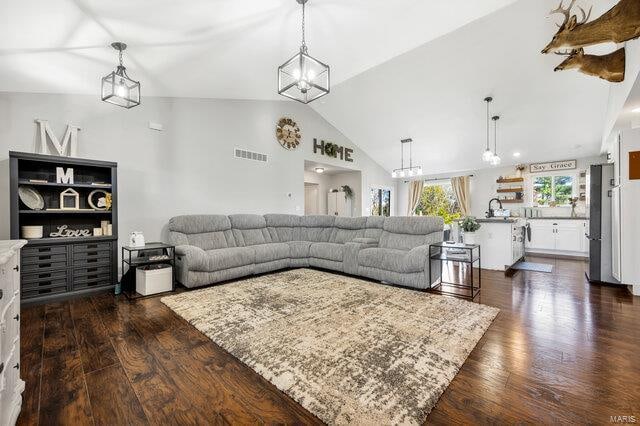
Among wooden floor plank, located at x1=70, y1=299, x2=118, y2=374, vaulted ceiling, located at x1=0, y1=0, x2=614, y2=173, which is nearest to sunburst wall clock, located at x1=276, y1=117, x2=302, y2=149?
vaulted ceiling, located at x1=0, y1=0, x2=614, y2=173

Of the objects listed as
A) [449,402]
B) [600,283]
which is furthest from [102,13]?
[600,283]

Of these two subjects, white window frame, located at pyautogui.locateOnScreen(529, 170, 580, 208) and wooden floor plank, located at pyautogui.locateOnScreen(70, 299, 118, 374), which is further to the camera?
white window frame, located at pyautogui.locateOnScreen(529, 170, 580, 208)

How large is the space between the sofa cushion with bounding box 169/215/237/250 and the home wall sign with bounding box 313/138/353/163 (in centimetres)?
311

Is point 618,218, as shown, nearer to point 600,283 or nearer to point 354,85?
point 600,283

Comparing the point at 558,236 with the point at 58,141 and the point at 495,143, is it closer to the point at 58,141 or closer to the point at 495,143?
the point at 495,143

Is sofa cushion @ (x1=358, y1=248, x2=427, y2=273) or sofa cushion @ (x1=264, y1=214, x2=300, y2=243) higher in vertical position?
sofa cushion @ (x1=264, y1=214, x2=300, y2=243)

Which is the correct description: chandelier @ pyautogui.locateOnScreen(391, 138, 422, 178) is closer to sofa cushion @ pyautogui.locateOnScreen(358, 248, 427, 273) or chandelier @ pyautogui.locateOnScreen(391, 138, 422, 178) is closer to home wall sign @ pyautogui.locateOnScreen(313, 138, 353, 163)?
home wall sign @ pyautogui.locateOnScreen(313, 138, 353, 163)

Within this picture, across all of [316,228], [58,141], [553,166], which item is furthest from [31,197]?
[553,166]

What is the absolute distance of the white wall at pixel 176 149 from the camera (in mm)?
3361

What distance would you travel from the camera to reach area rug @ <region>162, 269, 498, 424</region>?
154cm

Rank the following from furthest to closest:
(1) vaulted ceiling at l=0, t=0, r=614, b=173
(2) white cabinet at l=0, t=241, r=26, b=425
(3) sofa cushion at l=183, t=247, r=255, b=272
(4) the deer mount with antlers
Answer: (3) sofa cushion at l=183, t=247, r=255, b=272, (1) vaulted ceiling at l=0, t=0, r=614, b=173, (4) the deer mount with antlers, (2) white cabinet at l=0, t=241, r=26, b=425

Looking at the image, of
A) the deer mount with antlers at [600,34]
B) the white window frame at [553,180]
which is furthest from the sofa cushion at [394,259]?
the white window frame at [553,180]

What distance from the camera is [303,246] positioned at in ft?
16.6

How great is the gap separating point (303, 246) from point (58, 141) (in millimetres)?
3707
